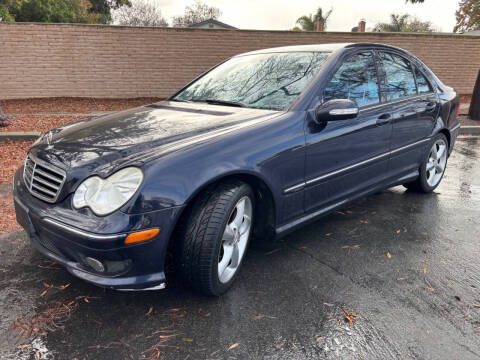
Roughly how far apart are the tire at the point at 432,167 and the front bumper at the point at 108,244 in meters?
3.31

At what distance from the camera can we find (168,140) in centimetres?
239

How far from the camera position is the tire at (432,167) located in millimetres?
4348

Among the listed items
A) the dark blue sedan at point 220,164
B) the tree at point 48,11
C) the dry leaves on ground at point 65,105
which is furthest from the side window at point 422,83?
the tree at point 48,11

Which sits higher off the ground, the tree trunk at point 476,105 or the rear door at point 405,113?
the rear door at point 405,113

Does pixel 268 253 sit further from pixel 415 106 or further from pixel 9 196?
pixel 9 196

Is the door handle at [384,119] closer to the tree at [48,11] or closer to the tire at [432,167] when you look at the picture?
the tire at [432,167]

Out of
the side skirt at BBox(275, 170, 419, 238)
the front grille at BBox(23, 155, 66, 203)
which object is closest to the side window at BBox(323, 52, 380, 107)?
the side skirt at BBox(275, 170, 419, 238)

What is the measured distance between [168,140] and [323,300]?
1.45 meters

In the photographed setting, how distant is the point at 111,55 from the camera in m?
11.9

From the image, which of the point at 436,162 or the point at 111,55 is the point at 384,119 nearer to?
the point at 436,162

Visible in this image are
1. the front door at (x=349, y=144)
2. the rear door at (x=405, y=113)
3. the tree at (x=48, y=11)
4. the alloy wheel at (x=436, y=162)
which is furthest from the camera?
the tree at (x=48, y=11)

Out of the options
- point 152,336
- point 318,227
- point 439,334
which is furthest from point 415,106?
point 152,336

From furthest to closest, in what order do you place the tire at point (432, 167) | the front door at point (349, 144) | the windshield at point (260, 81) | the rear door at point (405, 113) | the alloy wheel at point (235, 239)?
the tire at point (432, 167)
the rear door at point (405, 113)
the windshield at point (260, 81)
the front door at point (349, 144)
the alloy wheel at point (235, 239)

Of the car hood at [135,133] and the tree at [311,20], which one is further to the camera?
the tree at [311,20]
